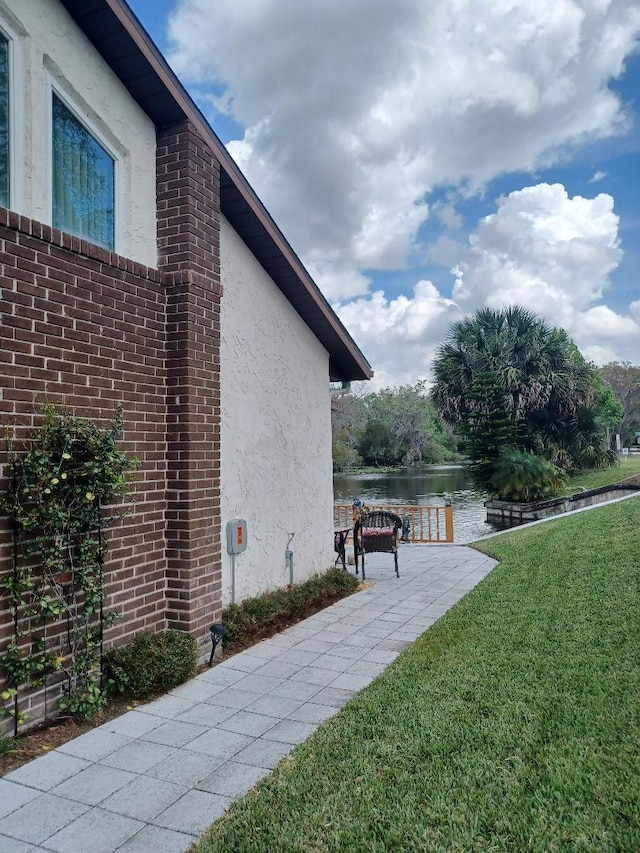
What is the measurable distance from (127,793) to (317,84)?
942 centimetres

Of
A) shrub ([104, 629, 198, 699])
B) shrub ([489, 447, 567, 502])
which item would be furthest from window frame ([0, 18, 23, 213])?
shrub ([489, 447, 567, 502])

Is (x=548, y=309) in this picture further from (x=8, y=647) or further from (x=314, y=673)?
(x=8, y=647)

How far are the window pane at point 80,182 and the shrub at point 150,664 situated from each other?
2.96 m

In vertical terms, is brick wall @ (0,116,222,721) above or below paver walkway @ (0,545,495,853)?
above

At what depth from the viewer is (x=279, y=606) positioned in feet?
18.5

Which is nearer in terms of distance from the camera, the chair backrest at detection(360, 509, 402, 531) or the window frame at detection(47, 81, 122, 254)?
the window frame at detection(47, 81, 122, 254)

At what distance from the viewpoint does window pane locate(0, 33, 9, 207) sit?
11.5 feet

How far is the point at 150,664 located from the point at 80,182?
347cm

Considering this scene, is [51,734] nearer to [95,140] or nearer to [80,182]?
[80,182]

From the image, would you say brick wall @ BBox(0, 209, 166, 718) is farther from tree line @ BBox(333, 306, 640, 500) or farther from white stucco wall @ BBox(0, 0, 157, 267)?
tree line @ BBox(333, 306, 640, 500)

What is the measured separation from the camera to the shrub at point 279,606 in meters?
5.05

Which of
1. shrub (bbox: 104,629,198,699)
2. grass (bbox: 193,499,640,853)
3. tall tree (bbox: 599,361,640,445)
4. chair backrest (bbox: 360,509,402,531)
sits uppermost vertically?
tall tree (bbox: 599,361,640,445)

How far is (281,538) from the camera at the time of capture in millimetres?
6293

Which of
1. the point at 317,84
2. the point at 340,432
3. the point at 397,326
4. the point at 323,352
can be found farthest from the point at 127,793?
the point at 340,432
